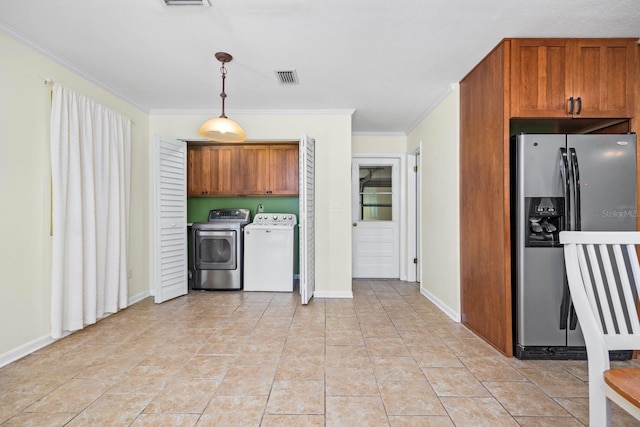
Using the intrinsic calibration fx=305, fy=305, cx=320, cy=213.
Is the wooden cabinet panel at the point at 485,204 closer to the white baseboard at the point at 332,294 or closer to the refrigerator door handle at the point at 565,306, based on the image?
the refrigerator door handle at the point at 565,306

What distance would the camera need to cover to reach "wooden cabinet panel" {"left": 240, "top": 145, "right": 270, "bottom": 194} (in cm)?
460

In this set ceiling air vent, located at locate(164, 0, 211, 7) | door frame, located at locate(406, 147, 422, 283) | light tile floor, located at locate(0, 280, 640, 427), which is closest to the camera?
light tile floor, located at locate(0, 280, 640, 427)

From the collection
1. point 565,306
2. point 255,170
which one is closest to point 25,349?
point 255,170

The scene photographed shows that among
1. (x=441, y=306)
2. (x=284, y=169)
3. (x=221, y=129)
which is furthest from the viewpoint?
(x=284, y=169)

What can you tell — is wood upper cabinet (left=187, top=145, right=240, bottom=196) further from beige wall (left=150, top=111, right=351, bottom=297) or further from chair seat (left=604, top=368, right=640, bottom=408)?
chair seat (left=604, top=368, right=640, bottom=408)

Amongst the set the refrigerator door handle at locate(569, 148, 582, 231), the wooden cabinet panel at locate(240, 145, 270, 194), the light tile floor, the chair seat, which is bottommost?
the light tile floor

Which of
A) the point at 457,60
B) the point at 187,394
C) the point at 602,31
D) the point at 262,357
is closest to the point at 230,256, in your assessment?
the point at 262,357

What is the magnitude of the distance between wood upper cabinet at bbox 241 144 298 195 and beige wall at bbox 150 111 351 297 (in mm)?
505

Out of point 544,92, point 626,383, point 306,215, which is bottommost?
point 626,383

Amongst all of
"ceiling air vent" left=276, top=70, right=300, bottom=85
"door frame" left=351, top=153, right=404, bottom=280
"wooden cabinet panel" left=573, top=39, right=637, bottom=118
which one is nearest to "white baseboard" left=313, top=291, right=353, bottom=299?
"door frame" left=351, top=153, right=404, bottom=280

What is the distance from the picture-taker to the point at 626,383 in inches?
38.5

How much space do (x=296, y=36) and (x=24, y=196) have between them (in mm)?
2461

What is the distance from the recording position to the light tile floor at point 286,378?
5.49 ft

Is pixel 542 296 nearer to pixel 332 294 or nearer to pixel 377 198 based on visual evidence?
pixel 332 294
